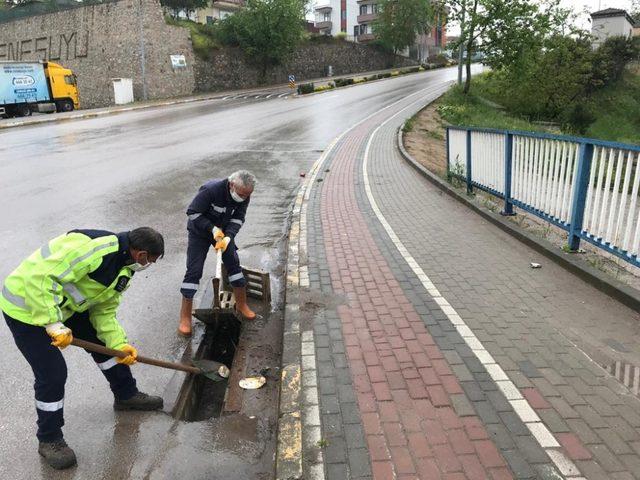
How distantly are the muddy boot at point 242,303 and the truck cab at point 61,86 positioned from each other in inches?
1265

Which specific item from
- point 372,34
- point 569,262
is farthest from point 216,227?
point 372,34

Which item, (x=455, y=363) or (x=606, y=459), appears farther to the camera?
(x=455, y=363)

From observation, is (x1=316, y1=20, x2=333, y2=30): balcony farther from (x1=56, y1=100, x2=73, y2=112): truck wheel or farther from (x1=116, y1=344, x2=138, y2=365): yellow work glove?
(x1=116, y1=344, x2=138, y2=365): yellow work glove

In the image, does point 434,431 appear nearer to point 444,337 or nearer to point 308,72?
point 444,337

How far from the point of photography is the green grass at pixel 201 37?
136ft

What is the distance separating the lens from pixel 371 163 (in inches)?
540

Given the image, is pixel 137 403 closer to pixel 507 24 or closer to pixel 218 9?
pixel 507 24

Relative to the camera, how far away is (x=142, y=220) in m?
8.34

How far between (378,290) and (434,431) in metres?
2.42

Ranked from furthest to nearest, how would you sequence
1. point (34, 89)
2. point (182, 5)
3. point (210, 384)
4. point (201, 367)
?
point (182, 5) → point (34, 89) → point (210, 384) → point (201, 367)

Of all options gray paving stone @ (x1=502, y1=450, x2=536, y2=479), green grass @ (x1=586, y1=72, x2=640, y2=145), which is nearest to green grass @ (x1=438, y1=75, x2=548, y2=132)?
green grass @ (x1=586, y1=72, x2=640, y2=145)

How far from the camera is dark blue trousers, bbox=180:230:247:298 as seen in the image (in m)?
5.02

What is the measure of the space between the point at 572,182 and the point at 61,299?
19.2ft

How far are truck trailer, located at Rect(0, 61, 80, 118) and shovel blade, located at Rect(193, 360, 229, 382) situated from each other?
31.2 metres
